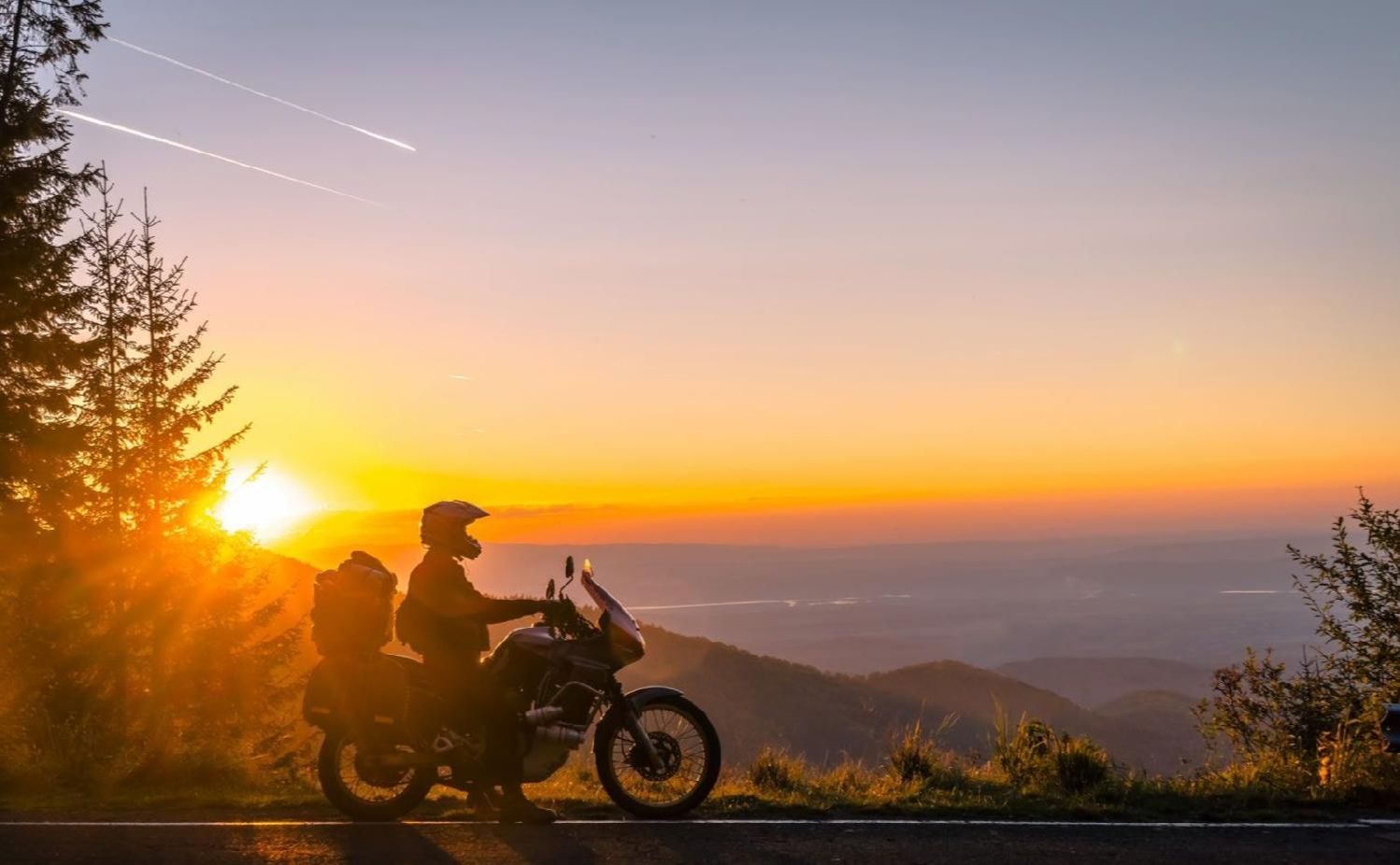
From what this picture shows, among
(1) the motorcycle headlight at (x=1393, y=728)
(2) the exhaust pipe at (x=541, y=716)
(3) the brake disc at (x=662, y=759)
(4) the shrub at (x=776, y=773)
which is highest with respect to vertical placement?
(1) the motorcycle headlight at (x=1393, y=728)

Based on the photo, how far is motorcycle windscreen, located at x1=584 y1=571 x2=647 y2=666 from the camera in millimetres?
7449

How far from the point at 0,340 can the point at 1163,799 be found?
18.4 m

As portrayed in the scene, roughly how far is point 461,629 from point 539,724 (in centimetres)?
93

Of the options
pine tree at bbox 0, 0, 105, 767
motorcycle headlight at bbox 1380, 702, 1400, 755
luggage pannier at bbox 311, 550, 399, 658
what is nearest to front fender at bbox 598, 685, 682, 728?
luggage pannier at bbox 311, 550, 399, 658

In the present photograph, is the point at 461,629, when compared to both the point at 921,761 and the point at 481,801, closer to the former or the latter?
the point at 481,801

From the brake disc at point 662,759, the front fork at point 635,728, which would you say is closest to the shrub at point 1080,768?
the brake disc at point 662,759

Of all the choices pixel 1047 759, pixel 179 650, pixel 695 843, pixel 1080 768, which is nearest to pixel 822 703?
pixel 179 650

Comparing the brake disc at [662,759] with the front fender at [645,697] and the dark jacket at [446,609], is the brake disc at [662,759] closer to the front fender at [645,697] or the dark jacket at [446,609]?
the front fender at [645,697]

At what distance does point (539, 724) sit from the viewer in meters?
7.30

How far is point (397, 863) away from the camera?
19.9ft

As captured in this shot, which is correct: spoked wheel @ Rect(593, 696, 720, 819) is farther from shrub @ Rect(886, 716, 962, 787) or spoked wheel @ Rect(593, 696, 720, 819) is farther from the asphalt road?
shrub @ Rect(886, 716, 962, 787)

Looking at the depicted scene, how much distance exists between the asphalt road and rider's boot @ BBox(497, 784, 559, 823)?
93 mm

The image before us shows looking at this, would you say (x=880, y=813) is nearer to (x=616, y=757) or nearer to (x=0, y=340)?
(x=616, y=757)

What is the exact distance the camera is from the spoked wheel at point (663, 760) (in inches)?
291
